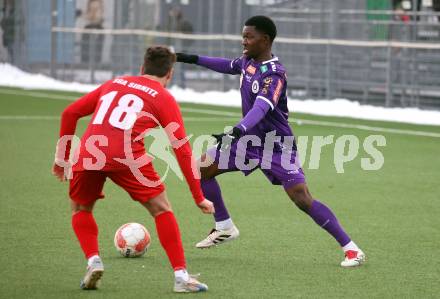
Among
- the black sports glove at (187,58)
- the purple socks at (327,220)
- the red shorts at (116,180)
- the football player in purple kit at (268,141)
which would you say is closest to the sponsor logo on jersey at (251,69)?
the football player in purple kit at (268,141)

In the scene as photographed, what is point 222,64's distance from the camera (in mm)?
9977

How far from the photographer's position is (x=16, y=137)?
18516 millimetres

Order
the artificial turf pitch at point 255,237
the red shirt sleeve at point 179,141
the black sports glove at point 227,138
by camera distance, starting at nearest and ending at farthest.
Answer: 1. the red shirt sleeve at point 179,141
2. the artificial turf pitch at point 255,237
3. the black sports glove at point 227,138

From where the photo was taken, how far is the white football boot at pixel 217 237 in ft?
31.9

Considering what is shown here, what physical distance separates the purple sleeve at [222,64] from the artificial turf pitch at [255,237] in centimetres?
158

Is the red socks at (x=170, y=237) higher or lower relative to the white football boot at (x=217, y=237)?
higher

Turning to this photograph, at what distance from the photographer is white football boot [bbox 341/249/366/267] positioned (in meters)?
8.98

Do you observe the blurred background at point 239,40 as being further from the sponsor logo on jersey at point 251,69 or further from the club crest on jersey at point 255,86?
the club crest on jersey at point 255,86

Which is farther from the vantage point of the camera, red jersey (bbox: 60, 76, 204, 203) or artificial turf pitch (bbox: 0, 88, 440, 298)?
artificial turf pitch (bbox: 0, 88, 440, 298)

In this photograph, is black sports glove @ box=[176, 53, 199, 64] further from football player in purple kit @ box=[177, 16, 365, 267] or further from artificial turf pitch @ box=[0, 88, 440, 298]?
artificial turf pitch @ box=[0, 88, 440, 298]

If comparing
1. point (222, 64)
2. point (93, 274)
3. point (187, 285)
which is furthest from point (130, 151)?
point (222, 64)

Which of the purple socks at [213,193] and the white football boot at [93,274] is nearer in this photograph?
the white football boot at [93,274]

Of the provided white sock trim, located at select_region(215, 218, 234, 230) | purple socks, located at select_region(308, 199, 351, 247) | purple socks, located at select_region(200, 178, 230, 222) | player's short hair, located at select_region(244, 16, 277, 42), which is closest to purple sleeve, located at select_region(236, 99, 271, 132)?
player's short hair, located at select_region(244, 16, 277, 42)

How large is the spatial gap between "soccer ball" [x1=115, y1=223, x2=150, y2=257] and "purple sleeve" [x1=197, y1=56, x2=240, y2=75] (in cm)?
170
